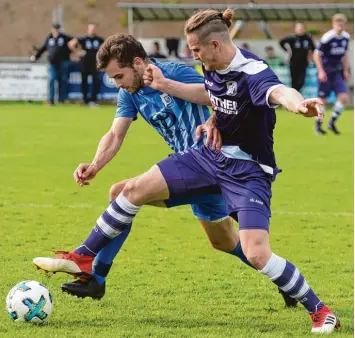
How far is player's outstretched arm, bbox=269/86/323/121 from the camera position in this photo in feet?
17.0

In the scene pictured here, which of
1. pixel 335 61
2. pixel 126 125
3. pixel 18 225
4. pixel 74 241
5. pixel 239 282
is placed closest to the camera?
pixel 126 125

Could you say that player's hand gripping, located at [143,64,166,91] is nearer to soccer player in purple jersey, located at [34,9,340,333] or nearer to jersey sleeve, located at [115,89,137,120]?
soccer player in purple jersey, located at [34,9,340,333]

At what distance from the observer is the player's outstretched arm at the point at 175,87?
245 inches

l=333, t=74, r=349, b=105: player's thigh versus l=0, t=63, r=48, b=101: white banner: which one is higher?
l=333, t=74, r=349, b=105: player's thigh

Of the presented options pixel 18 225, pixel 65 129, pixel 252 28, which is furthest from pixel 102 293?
pixel 252 28

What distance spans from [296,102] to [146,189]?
1.31 metres

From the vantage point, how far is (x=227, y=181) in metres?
6.15

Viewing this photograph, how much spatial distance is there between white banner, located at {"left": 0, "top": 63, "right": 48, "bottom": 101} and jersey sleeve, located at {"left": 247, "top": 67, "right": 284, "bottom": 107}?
23.1 m

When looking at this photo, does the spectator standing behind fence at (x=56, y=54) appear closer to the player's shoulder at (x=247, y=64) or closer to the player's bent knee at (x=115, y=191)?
the player's bent knee at (x=115, y=191)

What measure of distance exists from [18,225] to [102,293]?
11.0 feet

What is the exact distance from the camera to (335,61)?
20.0m

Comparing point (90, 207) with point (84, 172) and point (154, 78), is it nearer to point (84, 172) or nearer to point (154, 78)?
point (84, 172)

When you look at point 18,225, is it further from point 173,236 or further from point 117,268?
point 117,268

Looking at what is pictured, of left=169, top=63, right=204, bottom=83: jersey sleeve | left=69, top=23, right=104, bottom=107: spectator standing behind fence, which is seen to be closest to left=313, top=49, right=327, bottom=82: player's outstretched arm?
left=69, top=23, right=104, bottom=107: spectator standing behind fence
